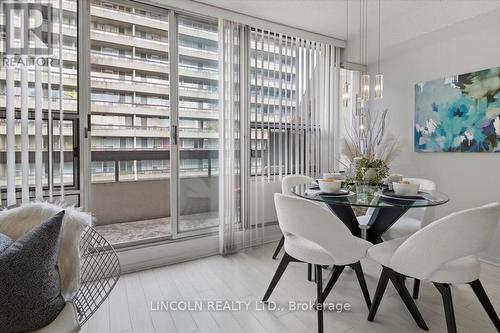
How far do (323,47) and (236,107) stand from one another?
157cm

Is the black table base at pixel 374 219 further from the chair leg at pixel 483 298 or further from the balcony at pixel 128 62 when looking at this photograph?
the balcony at pixel 128 62

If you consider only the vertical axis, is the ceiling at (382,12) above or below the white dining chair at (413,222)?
above

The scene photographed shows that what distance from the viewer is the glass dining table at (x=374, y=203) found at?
1793mm

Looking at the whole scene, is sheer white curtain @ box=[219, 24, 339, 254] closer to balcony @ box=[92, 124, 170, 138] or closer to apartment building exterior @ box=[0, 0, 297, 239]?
apartment building exterior @ box=[0, 0, 297, 239]

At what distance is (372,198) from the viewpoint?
1970mm

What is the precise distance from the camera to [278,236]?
3641 mm

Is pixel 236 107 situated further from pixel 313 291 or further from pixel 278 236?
pixel 313 291

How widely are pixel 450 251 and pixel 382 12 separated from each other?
2718 mm

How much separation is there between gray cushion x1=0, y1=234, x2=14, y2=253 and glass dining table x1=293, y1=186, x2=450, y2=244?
1611mm

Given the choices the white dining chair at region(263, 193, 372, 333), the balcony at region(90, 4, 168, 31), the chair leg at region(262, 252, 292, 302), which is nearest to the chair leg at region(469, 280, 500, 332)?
the white dining chair at region(263, 193, 372, 333)

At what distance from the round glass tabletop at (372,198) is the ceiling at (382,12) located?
1970mm

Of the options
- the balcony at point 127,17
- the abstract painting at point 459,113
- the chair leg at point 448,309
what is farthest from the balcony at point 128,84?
the chair leg at point 448,309

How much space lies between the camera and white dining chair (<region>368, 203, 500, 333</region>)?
4.83 feet

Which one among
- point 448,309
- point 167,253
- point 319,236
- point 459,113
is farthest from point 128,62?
point 448,309
